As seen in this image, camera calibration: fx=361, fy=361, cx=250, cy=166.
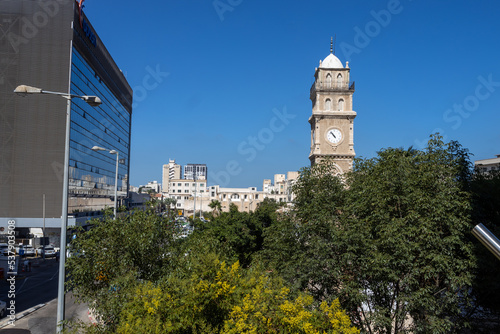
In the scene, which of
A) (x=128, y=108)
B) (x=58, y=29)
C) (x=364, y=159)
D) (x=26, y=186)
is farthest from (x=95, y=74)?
(x=364, y=159)

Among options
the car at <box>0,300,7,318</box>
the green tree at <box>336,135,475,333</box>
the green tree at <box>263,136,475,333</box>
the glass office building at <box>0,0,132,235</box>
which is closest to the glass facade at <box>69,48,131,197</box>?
the glass office building at <box>0,0,132,235</box>

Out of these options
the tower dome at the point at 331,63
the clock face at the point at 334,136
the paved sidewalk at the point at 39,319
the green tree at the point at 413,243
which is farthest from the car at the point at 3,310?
the tower dome at the point at 331,63

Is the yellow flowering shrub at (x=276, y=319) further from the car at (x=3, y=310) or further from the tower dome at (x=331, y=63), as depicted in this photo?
the tower dome at (x=331, y=63)

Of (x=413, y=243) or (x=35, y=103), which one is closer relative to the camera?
(x=413, y=243)

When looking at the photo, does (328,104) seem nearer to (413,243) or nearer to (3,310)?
(413,243)

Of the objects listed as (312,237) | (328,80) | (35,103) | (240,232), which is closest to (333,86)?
(328,80)

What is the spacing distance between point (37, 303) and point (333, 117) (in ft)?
105

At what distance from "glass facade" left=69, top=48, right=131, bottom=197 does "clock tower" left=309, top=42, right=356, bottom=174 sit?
893 inches

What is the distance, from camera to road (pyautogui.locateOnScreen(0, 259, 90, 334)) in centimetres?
1923

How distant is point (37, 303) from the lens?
23734mm

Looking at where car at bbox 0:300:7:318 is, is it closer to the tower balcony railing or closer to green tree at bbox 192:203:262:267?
green tree at bbox 192:203:262:267

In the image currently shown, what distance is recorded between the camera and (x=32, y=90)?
9.36 meters

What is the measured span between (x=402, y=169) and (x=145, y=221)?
934 centimetres

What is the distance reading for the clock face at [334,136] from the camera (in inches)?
1572
